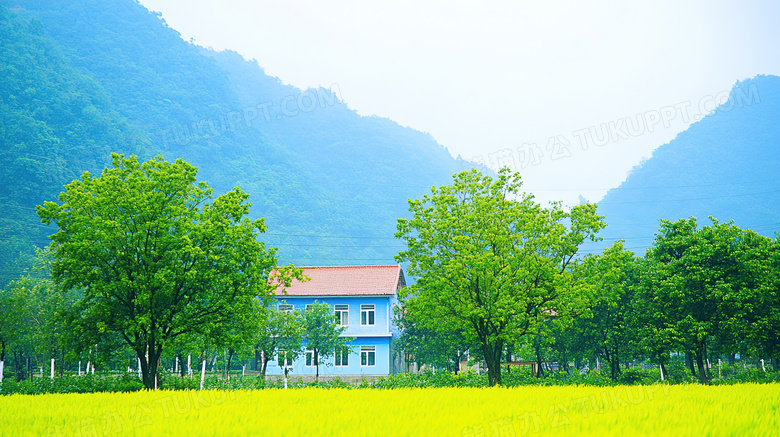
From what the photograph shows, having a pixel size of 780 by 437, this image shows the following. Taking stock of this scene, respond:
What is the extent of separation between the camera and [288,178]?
155m

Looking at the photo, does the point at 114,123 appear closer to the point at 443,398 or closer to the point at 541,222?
the point at 541,222

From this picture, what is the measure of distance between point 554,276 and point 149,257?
1761cm

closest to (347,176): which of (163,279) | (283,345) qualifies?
(283,345)

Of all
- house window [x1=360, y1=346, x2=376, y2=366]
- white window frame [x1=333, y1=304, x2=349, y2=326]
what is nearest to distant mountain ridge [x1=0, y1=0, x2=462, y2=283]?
white window frame [x1=333, y1=304, x2=349, y2=326]

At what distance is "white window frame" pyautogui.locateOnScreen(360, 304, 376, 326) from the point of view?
4581 centimetres

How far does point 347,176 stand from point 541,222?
154975mm

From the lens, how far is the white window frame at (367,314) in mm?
45812

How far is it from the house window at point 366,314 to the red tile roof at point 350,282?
1.52 meters

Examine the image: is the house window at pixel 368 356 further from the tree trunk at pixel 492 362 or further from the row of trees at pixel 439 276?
the tree trunk at pixel 492 362

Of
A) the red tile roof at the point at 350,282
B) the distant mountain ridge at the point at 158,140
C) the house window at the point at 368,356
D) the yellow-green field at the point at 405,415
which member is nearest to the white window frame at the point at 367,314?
the red tile roof at the point at 350,282

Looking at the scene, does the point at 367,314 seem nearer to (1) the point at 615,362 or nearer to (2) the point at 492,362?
(1) the point at 615,362

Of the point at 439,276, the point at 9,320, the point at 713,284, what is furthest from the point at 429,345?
the point at 9,320

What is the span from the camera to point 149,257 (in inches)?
782

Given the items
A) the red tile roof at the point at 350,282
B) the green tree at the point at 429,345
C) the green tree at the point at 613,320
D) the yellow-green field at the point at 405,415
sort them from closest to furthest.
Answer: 1. the yellow-green field at the point at 405,415
2. the green tree at the point at 613,320
3. the green tree at the point at 429,345
4. the red tile roof at the point at 350,282
